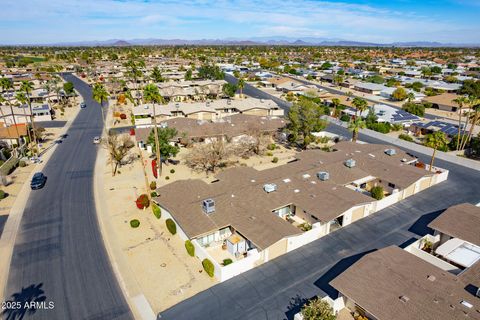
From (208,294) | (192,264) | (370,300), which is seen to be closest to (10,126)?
(192,264)

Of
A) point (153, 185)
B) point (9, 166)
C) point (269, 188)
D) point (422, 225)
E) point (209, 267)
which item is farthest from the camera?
point (9, 166)

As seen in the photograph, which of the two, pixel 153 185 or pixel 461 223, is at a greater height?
pixel 461 223

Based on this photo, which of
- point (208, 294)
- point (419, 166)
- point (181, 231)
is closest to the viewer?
point (208, 294)

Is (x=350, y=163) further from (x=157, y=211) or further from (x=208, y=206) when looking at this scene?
(x=157, y=211)

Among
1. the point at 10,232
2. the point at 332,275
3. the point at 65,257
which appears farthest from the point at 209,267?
the point at 10,232

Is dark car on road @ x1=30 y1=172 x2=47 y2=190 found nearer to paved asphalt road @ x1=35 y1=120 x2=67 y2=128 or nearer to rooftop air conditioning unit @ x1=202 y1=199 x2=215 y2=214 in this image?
rooftop air conditioning unit @ x1=202 y1=199 x2=215 y2=214

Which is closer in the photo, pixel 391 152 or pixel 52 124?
pixel 391 152

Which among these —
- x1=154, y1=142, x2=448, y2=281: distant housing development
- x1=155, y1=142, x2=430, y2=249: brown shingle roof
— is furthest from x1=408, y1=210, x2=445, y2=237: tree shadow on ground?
x1=155, y1=142, x2=430, y2=249: brown shingle roof

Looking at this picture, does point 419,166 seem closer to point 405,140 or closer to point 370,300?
point 405,140
